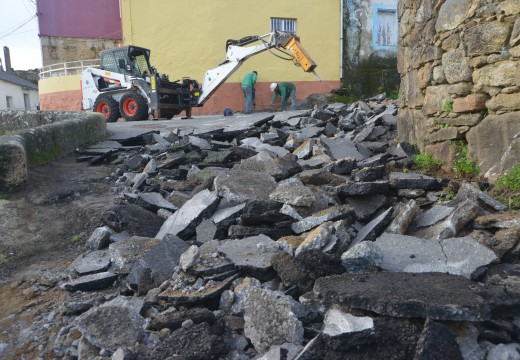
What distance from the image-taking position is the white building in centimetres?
3497

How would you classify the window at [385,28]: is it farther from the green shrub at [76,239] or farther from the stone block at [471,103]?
the green shrub at [76,239]

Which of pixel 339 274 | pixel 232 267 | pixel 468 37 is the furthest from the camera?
pixel 468 37

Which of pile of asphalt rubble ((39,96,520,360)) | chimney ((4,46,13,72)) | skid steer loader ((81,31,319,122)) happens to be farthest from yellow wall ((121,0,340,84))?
chimney ((4,46,13,72))

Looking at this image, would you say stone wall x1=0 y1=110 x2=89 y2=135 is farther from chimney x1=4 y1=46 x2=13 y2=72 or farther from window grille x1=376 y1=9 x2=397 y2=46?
chimney x1=4 y1=46 x2=13 y2=72

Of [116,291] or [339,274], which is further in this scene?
[116,291]

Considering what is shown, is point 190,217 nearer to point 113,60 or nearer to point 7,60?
point 113,60

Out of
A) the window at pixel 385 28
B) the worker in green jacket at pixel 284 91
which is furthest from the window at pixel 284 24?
the window at pixel 385 28

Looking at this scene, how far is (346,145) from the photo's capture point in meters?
5.60

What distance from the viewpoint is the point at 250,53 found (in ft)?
40.8

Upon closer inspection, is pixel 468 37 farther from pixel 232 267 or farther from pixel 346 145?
pixel 232 267

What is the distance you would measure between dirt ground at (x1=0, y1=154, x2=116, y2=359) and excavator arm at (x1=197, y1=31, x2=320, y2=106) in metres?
6.80

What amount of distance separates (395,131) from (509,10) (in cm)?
274

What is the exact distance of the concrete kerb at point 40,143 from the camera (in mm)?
4734

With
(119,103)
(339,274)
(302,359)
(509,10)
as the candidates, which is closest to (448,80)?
(509,10)
